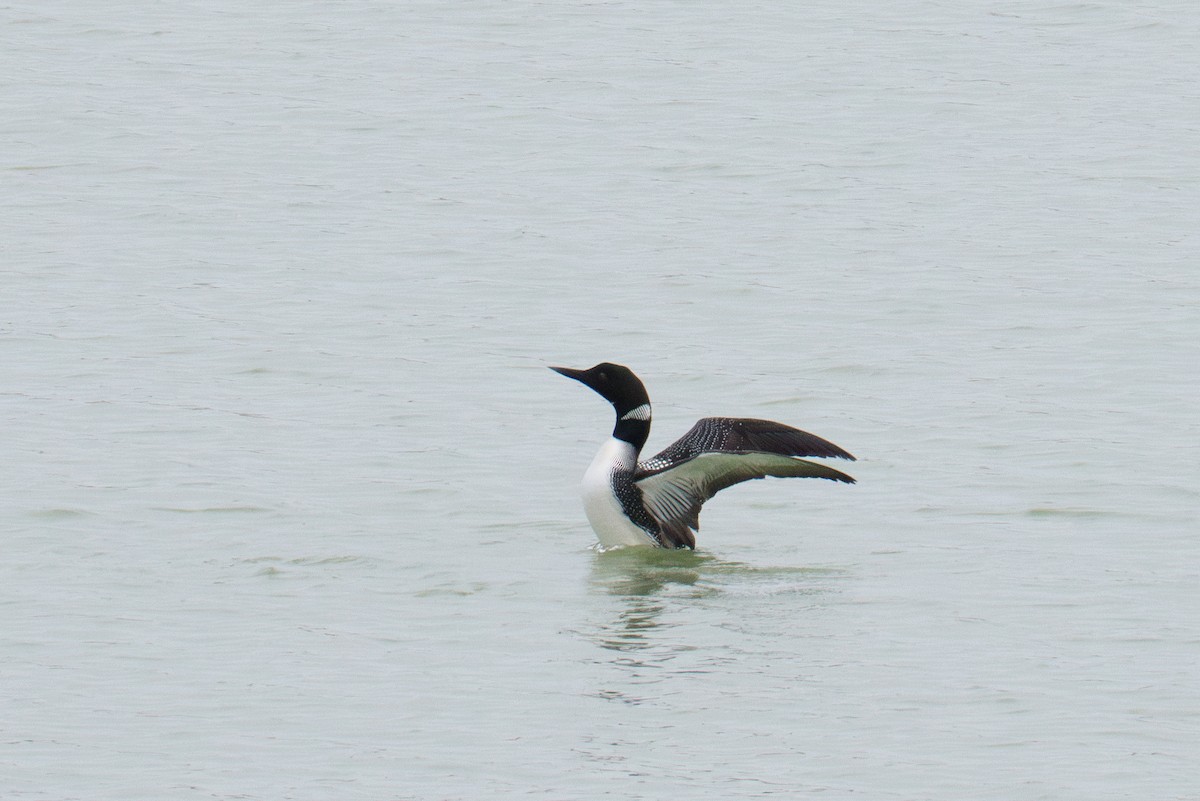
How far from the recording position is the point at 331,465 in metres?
13.2

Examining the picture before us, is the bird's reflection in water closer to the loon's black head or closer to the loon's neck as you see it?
the loon's neck

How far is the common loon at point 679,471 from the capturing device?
11219 millimetres

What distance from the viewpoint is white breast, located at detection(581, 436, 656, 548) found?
446 inches

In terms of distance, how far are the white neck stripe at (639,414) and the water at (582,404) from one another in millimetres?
740

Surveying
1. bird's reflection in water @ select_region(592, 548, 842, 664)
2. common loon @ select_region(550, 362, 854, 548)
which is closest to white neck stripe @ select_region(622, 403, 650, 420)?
common loon @ select_region(550, 362, 854, 548)

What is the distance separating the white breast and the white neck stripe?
0.74 feet

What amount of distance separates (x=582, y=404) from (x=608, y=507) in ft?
12.3

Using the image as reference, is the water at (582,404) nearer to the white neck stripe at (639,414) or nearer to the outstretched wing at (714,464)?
the outstretched wing at (714,464)

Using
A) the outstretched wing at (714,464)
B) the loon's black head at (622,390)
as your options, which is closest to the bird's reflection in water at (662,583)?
the outstretched wing at (714,464)

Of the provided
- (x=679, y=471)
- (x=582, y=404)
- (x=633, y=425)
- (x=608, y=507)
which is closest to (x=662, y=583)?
(x=608, y=507)

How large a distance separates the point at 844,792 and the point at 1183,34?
24878 mm

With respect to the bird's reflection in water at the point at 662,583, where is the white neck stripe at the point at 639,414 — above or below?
above

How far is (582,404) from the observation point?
592 inches

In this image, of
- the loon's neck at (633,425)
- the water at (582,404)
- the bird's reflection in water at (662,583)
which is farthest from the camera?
the loon's neck at (633,425)
